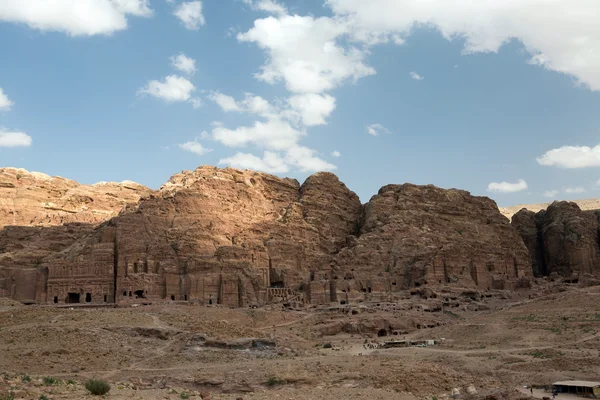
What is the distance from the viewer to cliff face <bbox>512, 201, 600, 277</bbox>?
95.1 m

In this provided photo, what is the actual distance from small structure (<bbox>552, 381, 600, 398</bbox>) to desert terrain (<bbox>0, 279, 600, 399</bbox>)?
101 inches

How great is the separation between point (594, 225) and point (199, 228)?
64211 millimetres

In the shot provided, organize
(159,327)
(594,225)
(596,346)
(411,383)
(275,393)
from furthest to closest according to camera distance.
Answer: (594,225) → (159,327) → (596,346) → (411,383) → (275,393)

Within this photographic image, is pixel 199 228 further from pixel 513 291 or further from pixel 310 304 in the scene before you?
pixel 513 291

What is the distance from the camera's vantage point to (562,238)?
98812 mm

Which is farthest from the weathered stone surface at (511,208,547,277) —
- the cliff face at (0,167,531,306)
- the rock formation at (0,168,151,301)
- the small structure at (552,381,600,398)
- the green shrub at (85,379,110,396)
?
the green shrub at (85,379,110,396)

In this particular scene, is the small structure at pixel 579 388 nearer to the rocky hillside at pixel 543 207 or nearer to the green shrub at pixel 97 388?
the green shrub at pixel 97 388

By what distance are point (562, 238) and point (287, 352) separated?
229ft

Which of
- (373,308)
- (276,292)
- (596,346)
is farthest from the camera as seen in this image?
(276,292)

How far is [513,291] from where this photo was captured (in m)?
78.2

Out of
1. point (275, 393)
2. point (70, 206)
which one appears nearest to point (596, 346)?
point (275, 393)

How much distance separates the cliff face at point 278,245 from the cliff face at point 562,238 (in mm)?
8337

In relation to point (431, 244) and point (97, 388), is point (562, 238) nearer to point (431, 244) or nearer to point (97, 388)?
point (431, 244)

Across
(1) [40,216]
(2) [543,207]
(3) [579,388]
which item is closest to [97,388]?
(3) [579,388]
